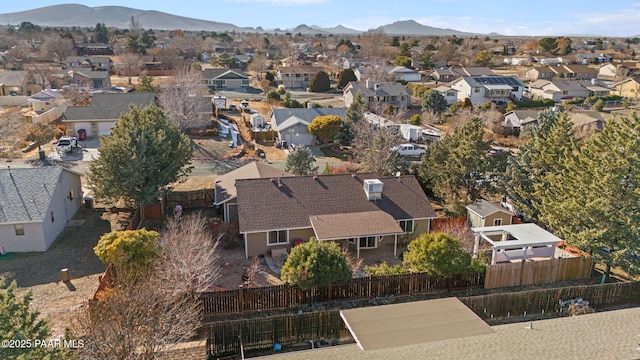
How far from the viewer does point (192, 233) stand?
22.2 metres

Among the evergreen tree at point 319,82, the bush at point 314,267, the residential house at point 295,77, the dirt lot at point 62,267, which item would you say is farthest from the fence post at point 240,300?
the residential house at point 295,77

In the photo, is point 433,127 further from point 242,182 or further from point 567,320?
point 567,320

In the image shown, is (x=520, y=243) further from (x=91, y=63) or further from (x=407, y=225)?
(x=91, y=63)

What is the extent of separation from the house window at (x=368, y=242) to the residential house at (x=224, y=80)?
70710 millimetres

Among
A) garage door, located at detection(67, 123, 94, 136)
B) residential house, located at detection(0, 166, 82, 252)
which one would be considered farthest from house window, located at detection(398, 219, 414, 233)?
garage door, located at detection(67, 123, 94, 136)

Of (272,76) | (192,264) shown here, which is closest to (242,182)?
(192,264)

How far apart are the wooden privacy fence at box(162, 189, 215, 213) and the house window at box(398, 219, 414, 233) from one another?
1456 cm

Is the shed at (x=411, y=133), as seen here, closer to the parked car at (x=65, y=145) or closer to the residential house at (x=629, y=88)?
the parked car at (x=65, y=145)

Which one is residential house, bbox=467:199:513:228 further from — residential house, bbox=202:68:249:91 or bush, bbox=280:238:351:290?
residential house, bbox=202:68:249:91

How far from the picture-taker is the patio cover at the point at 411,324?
1619 centimetres

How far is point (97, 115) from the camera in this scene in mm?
52656

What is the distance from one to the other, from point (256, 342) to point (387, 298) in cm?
727

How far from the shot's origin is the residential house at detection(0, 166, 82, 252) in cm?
2636

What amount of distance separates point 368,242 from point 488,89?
62.0 metres
